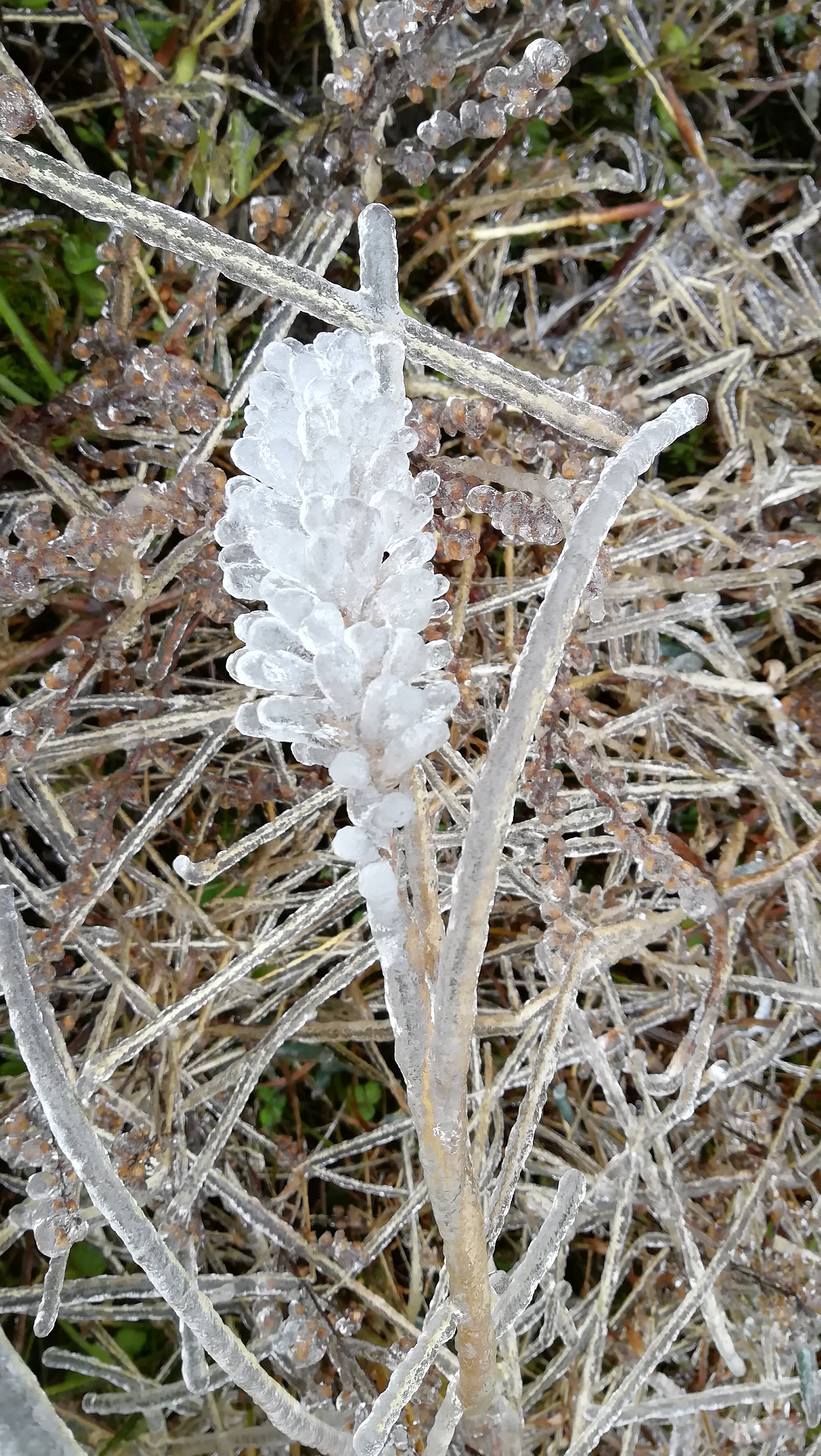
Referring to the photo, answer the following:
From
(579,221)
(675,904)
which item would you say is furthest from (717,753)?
(579,221)

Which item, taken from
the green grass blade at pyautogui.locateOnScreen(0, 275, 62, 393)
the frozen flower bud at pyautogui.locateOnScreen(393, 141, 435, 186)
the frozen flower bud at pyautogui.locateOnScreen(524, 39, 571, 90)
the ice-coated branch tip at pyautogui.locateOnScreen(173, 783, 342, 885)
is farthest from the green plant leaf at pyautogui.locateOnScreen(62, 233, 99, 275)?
the ice-coated branch tip at pyautogui.locateOnScreen(173, 783, 342, 885)

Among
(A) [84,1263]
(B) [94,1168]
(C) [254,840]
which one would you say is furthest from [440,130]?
(A) [84,1263]

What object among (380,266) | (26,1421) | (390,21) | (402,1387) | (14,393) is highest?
(390,21)

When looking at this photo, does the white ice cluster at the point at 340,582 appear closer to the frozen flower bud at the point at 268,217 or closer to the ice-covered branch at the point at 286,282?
the ice-covered branch at the point at 286,282

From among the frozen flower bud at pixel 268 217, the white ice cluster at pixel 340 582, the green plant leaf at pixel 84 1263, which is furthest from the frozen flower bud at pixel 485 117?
the green plant leaf at pixel 84 1263

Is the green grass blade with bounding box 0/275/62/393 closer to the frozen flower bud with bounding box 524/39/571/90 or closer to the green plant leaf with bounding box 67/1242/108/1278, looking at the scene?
the frozen flower bud with bounding box 524/39/571/90

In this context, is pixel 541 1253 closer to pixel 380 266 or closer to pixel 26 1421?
pixel 26 1421

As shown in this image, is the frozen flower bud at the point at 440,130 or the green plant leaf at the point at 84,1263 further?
the green plant leaf at the point at 84,1263
